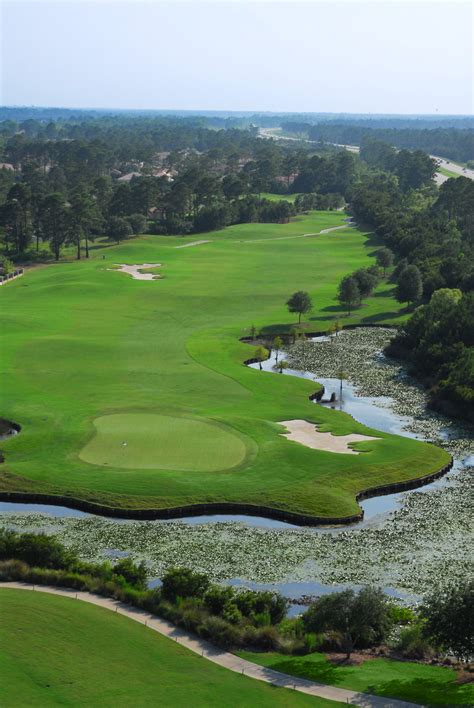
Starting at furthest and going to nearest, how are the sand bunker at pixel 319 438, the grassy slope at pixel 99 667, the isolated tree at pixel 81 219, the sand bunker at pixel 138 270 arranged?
the isolated tree at pixel 81 219, the sand bunker at pixel 138 270, the sand bunker at pixel 319 438, the grassy slope at pixel 99 667

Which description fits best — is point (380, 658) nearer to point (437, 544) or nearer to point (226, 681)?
point (226, 681)

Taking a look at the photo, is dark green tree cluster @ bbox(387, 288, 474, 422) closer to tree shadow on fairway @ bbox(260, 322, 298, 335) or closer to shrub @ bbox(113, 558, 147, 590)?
tree shadow on fairway @ bbox(260, 322, 298, 335)

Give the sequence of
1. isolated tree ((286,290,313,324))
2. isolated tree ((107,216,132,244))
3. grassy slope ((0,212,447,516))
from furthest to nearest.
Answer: isolated tree ((107,216,132,244)) < isolated tree ((286,290,313,324)) < grassy slope ((0,212,447,516))

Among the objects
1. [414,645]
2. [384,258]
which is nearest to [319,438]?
[414,645]

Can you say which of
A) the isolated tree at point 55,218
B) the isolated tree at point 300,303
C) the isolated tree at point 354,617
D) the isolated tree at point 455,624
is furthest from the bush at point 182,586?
the isolated tree at point 55,218

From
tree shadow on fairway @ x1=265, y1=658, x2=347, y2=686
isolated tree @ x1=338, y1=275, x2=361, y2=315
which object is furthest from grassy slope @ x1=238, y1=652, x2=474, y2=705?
isolated tree @ x1=338, y1=275, x2=361, y2=315

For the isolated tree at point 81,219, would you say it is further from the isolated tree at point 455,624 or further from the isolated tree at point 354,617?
the isolated tree at point 455,624
